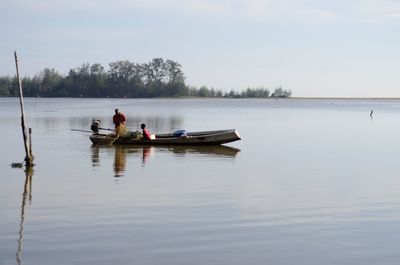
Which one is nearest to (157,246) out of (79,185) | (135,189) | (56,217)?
(56,217)

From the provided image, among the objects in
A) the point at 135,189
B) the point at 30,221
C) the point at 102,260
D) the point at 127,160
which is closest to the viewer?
the point at 102,260

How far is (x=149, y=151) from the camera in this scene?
2525 centimetres

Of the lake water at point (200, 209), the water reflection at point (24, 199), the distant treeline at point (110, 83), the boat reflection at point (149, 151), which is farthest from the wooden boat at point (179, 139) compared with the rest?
the distant treeline at point (110, 83)

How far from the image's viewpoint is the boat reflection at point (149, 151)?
22.8 metres

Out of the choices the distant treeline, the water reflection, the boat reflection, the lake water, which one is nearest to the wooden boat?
the boat reflection

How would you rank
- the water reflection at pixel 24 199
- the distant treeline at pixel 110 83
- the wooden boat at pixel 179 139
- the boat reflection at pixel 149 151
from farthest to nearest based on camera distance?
1. the distant treeline at pixel 110 83
2. the wooden boat at pixel 179 139
3. the boat reflection at pixel 149 151
4. the water reflection at pixel 24 199

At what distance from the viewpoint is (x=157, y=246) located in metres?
9.89

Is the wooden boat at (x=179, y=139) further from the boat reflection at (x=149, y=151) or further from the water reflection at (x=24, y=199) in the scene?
the water reflection at (x=24, y=199)

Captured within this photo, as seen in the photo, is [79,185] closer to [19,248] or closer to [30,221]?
[30,221]

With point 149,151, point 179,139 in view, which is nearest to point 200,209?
point 149,151

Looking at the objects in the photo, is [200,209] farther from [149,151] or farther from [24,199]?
A: [149,151]

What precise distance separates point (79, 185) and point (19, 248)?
629cm

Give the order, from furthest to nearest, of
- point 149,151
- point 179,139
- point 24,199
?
point 179,139
point 149,151
point 24,199

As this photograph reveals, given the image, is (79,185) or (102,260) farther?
(79,185)
